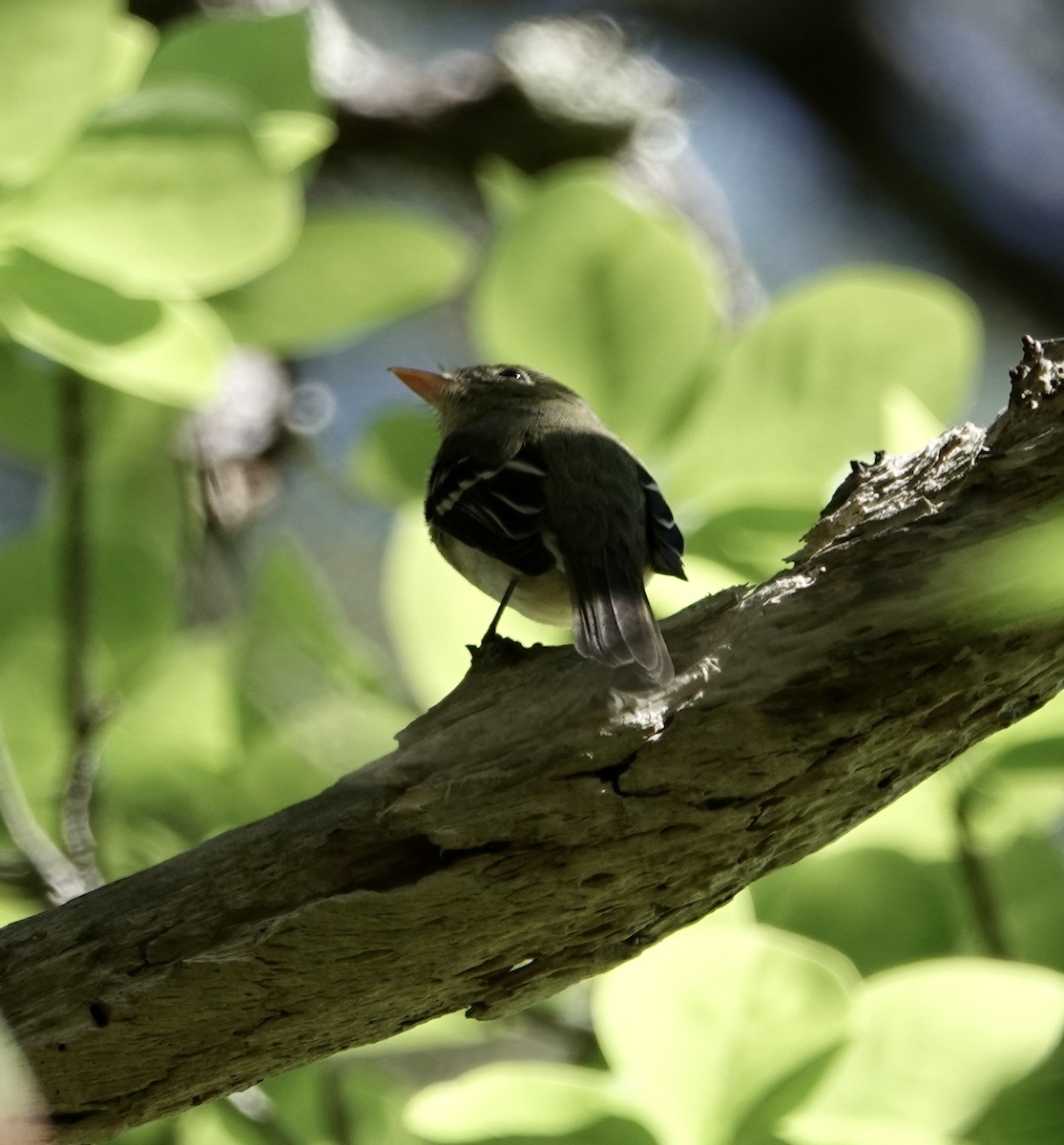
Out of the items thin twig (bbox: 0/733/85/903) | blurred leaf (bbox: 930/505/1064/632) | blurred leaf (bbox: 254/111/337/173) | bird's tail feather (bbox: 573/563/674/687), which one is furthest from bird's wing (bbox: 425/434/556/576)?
blurred leaf (bbox: 930/505/1064/632)

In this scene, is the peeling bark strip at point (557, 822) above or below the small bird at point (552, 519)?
below

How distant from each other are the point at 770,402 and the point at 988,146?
3327mm

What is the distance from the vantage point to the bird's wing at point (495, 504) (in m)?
1.74

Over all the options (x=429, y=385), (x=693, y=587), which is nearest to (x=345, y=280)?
(x=693, y=587)

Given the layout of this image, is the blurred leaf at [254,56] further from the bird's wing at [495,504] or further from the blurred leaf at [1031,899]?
the blurred leaf at [1031,899]

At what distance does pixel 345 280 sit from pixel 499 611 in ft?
1.52

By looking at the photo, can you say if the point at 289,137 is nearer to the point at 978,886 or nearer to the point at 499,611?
the point at 499,611

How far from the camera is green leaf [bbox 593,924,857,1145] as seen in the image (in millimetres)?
1190

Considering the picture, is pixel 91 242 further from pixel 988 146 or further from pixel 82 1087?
pixel 988 146

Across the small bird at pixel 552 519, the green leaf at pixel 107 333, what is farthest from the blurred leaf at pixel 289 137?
the small bird at pixel 552 519

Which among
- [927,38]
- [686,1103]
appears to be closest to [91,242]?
[686,1103]

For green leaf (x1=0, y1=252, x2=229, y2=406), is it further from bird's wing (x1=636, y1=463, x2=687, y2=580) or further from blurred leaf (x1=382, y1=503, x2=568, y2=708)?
bird's wing (x1=636, y1=463, x2=687, y2=580)

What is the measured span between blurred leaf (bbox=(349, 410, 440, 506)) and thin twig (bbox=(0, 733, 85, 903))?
1.83ft

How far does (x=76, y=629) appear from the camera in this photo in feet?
4.96
